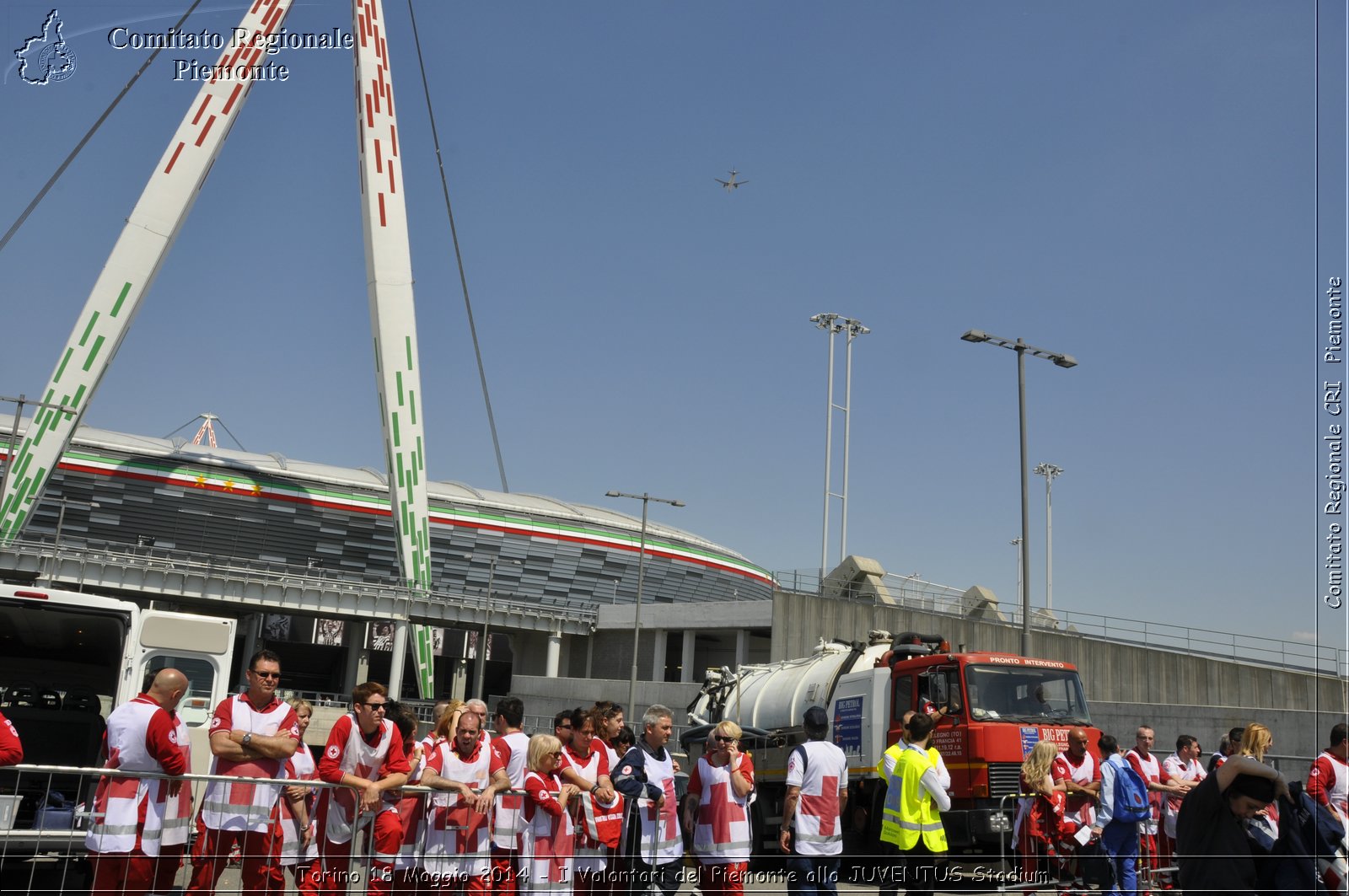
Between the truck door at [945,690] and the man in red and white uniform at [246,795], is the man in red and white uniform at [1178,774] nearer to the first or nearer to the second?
Result: the truck door at [945,690]

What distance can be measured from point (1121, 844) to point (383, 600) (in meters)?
49.2

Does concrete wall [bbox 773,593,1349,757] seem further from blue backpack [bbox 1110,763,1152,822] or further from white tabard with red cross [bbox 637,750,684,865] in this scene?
white tabard with red cross [bbox 637,750,684,865]

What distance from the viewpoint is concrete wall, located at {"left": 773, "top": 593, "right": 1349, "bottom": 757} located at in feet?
83.3

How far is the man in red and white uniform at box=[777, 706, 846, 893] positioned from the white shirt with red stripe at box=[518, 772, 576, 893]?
1.74 metres

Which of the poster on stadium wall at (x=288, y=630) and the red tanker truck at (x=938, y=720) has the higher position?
the poster on stadium wall at (x=288, y=630)

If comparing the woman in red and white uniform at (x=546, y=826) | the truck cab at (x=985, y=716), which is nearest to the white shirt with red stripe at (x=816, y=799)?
the woman in red and white uniform at (x=546, y=826)

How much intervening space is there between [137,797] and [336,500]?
61106mm

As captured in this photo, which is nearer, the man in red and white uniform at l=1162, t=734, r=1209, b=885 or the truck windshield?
the man in red and white uniform at l=1162, t=734, r=1209, b=885

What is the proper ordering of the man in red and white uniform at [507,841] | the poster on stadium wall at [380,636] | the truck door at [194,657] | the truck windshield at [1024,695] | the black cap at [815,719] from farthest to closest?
the poster on stadium wall at [380,636]
the truck windshield at [1024,695]
the truck door at [194,657]
the black cap at [815,719]
the man in red and white uniform at [507,841]

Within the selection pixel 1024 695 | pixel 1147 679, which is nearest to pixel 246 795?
pixel 1024 695

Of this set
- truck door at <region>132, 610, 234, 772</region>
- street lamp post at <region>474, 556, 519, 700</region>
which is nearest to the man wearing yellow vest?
truck door at <region>132, 610, 234, 772</region>

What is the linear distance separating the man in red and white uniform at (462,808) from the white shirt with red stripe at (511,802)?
0.24ft

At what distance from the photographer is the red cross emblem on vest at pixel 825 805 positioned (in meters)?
8.66

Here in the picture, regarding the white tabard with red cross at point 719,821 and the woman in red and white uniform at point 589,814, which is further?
the white tabard with red cross at point 719,821
